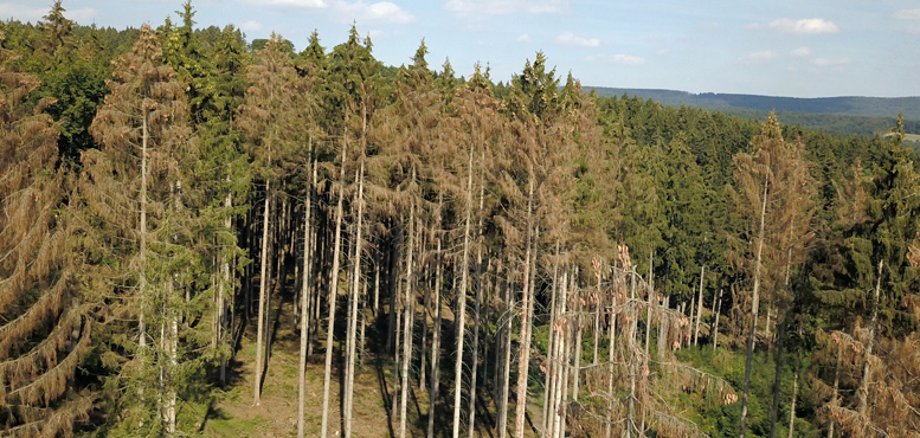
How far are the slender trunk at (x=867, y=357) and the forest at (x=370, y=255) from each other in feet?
0.36

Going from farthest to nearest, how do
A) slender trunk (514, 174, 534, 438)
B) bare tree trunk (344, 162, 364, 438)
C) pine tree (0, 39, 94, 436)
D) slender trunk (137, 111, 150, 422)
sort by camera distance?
bare tree trunk (344, 162, 364, 438) → slender trunk (514, 174, 534, 438) → slender trunk (137, 111, 150, 422) → pine tree (0, 39, 94, 436)

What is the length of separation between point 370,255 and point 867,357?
1629 cm

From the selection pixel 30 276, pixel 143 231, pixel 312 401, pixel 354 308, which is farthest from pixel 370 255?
pixel 30 276

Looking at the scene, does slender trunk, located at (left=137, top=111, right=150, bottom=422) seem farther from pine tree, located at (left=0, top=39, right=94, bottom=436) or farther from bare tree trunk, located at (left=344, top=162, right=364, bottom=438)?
bare tree trunk, located at (left=344, top=162, right=364, bottom=438)

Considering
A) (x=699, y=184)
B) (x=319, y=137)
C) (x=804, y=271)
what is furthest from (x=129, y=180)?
(x=699, y=184)

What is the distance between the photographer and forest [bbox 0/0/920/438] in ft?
49.4

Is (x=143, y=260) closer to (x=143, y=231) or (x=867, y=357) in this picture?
(x=143, y=231)

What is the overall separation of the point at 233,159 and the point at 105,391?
1124 cm

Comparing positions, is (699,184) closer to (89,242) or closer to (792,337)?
(792,337)

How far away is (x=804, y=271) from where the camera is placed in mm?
23281

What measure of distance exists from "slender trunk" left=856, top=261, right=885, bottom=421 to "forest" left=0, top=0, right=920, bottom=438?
11 cm

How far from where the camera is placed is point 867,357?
59.0ft

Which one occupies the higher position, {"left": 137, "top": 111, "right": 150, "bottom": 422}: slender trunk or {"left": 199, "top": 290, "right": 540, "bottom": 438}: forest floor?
{"left": 137, "top": 111, "right": 150, "bottom": 422}: slender trunk

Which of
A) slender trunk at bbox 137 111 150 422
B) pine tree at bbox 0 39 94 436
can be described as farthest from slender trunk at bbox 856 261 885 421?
pine tree at bbox 0 39 94 436
